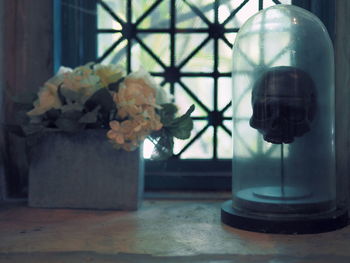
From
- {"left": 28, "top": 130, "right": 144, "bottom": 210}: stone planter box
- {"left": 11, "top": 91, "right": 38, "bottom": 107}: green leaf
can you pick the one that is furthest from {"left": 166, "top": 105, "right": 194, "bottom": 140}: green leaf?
{"left": 11, "top": 91, "right": 38, "bottom": 107}: green leaf

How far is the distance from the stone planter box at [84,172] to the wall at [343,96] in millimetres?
513

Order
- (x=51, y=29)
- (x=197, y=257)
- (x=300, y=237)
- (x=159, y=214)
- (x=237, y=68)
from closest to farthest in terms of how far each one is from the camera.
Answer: (x=197, y=257) → (x=300, y=237) → (x=159, y=214) → (x=237, y=68) → (x=51, y=29)

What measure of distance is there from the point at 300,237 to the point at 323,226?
65 millimetres

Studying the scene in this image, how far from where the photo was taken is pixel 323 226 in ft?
3.60

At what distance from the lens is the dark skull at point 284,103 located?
1155 millimetres

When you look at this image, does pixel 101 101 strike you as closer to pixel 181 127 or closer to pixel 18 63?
pixel 181 127

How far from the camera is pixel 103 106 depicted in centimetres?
130

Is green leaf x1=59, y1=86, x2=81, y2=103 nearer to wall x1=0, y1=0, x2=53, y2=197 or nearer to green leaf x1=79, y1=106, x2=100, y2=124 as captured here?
green leaf x1=79, y1=106, x2=100, y2=124

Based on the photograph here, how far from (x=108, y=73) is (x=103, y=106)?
93mm

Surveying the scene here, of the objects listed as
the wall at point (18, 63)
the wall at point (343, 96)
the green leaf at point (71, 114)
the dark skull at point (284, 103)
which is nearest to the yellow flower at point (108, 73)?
the green leaf at point (71, 114)

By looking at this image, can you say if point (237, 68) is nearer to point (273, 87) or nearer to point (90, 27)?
point (273, 87)

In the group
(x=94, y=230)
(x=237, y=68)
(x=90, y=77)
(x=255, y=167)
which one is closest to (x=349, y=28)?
(x=237, y=68)

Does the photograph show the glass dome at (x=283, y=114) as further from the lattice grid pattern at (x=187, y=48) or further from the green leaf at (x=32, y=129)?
the green leaf at (x=32, y=129)

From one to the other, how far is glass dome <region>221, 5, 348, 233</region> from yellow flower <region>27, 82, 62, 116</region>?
0.46 meters
